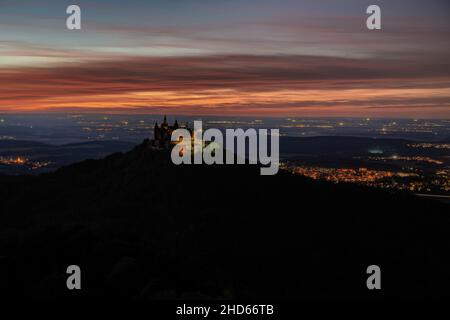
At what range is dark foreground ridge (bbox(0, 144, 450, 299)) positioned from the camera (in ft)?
94.8

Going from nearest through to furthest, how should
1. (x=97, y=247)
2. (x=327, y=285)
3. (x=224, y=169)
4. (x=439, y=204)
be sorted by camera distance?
(x=97, y=247), (x=327, y=285), (x=224, y=169), (x=439, y=204)

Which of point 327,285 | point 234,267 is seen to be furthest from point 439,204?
point 234,267

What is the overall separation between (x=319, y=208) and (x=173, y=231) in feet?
78.5

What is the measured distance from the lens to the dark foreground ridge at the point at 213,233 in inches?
1137

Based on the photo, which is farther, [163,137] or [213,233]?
[163,137]

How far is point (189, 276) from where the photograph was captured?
94.5 ft

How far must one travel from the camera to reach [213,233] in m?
62.4

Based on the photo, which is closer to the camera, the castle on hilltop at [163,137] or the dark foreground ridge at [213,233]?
the dark foreground ridge at [213,233]

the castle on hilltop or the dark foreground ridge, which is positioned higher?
the castle on hilltop

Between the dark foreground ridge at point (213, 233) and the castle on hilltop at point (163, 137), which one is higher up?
the castle on hilltop at point (163, 137)

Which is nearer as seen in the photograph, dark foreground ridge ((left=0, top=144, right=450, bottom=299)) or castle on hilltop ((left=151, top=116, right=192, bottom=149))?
dark foreground ridge ((left=0, top=144, right=450, bottom=299))

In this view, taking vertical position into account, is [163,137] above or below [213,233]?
above
